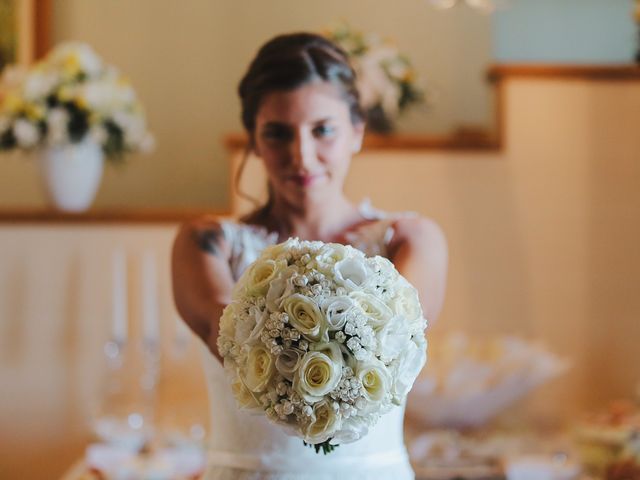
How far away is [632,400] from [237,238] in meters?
2.05

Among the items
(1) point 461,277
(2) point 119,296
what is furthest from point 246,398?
(1) point 461,277

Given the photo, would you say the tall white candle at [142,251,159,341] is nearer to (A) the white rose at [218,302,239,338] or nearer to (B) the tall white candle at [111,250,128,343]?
(B) the tall white candle at [111,250,128,343]

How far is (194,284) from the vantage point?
1466 mm

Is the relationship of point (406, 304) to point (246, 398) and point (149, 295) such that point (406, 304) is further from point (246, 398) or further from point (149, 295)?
point (149, 295)

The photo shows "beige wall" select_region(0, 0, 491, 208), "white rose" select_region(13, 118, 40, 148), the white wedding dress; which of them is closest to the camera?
the white wedding dress

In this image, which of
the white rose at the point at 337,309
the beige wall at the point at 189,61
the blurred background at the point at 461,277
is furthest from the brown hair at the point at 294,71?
the beige wall at the point at 189,61

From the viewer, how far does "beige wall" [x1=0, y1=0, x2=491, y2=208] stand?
3.70 metres

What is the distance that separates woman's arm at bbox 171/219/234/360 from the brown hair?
0.16 m

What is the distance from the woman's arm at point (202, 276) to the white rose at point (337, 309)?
1.17ft

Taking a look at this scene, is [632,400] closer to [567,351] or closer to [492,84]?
[567,351]

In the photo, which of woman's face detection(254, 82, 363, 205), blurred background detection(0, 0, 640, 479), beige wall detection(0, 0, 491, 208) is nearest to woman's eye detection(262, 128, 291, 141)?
woman's face detection(254, 82, 363, 205)

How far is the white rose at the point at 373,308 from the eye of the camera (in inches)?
42.2

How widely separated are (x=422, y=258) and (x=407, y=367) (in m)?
0.36

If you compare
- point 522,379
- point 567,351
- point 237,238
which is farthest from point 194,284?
point 567,351
